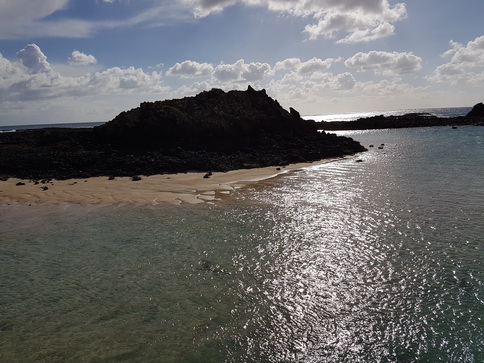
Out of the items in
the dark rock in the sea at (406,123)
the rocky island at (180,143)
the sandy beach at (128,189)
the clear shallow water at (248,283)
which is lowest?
the clear shallow water at (248,283)

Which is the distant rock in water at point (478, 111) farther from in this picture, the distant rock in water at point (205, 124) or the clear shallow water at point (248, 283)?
the clear shallow water at point (248, 283)

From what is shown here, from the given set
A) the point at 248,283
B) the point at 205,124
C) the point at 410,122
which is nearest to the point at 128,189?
the point at 205,124

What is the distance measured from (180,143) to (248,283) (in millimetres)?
28148

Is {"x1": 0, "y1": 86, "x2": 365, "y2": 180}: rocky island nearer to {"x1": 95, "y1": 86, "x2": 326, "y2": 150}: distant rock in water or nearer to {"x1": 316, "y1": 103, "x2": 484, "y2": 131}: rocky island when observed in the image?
{"x1": 95, "y1": 86, "x2": 326, "y2": 150}: distant rock in water

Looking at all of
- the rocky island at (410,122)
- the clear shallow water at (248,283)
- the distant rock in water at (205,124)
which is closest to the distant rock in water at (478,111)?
the rocky island at (410,122)

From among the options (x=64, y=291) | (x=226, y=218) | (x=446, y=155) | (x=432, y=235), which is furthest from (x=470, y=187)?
(x=64, y=291)

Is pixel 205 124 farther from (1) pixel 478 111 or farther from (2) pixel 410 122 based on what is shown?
(1) pixel 478 111

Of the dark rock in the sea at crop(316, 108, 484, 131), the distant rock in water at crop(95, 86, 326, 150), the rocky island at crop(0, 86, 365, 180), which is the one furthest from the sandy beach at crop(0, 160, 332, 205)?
the dark rock in the sea at crop(316, 108, 484, 131)

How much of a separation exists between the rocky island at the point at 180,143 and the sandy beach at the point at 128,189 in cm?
230

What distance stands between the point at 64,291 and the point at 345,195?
16782 millimetres

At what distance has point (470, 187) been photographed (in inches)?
897

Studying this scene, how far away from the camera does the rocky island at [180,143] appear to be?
104 feet

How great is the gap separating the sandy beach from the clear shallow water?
9.11ft

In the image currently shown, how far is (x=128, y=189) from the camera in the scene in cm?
2552
